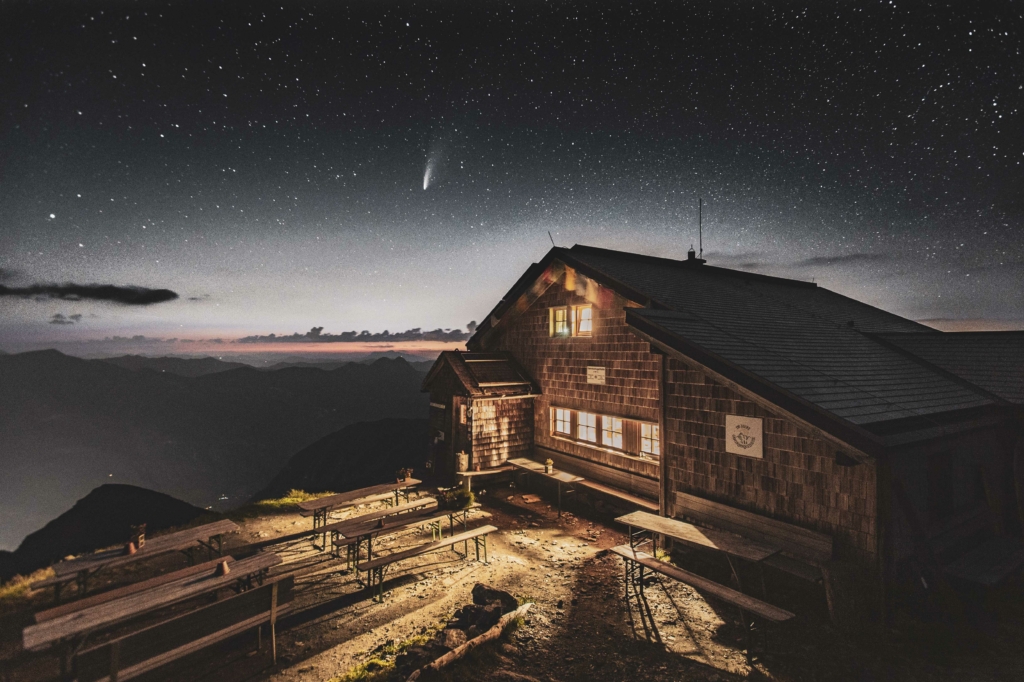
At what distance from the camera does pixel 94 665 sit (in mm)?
5766

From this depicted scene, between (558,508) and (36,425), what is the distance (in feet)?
650

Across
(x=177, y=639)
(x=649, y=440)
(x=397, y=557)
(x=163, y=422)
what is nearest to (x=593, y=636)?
(x=397, y=557)

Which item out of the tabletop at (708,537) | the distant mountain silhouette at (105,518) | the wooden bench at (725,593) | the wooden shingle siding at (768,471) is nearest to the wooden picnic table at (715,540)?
the tabletop at (708,537)

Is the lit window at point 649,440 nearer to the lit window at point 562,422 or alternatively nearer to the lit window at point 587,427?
the lit window at point 587,427

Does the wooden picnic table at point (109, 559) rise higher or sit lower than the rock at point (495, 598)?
higher

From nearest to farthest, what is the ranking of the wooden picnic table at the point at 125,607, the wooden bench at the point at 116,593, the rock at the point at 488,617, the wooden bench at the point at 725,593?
the wooden picnic table at the point at 125,607, the wooden bench at the point at 116,593, the wooden bench at the point at 725,593, the rock at the point at 488,617

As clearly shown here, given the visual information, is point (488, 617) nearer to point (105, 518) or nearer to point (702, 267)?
point (702, 267)

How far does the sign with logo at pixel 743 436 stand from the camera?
25.8 ft

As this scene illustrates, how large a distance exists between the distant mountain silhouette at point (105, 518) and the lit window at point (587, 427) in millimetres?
14502

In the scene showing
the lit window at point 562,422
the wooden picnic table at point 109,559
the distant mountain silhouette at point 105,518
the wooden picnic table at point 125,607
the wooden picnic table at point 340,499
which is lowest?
the distant mountain silhouette at point 105,518

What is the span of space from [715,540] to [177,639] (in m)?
8.67

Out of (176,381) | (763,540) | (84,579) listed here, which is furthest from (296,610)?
(176,381)

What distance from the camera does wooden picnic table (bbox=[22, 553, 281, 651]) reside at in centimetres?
447

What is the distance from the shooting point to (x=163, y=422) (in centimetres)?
13825
